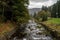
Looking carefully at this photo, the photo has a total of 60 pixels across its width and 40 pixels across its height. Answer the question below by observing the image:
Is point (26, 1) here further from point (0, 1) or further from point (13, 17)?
point (0, 1)

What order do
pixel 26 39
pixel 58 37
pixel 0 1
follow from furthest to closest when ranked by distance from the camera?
pixel 0 1
pixel 26 39
pixel 58 37

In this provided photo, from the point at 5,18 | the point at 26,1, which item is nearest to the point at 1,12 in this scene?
the point at 5,18

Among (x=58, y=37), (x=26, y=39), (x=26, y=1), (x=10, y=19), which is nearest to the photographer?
(x=58, y=37)

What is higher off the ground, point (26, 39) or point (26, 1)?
point (26, 1)

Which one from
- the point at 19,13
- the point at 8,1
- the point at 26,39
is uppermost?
the point at 8,1

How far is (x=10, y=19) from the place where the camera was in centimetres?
4288

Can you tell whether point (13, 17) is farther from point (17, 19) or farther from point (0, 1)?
point (0, 1)

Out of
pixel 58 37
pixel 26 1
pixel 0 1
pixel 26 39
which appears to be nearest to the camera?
pixel 58 37

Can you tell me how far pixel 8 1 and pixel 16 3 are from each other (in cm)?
193

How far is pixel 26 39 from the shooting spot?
30.7 meters

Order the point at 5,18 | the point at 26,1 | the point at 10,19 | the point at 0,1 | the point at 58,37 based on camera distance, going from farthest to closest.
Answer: the point at 26,1 < the point at 10,19 < the point at 5,18 < the point at 0,1 < the point at 58,37

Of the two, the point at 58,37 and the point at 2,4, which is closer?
the point at 58,37

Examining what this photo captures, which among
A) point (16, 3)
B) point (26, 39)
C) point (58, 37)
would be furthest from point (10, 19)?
point (58, 37)

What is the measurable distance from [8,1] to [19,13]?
11.9ft
